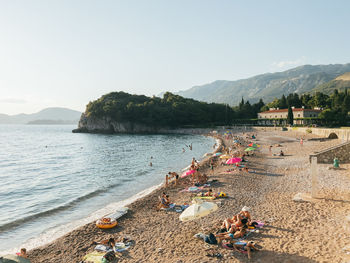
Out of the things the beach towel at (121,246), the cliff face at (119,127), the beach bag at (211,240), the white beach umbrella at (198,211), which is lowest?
the beach towel at (121,246)

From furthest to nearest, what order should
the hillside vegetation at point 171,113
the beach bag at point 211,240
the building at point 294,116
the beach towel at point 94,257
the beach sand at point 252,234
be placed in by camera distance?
1. the hillside vegetation at point 171,113
2. the building at point 294,116
3. the beach bag at point 211,240
4. the beach towel at point 94,257
5. the beach sand at point 252,234

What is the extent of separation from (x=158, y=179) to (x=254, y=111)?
3941 inches

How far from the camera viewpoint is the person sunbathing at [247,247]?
792 centimetres

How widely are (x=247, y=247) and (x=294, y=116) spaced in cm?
8858

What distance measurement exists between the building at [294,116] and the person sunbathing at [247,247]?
76403 millimetres

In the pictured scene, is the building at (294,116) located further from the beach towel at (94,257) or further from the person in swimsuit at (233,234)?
the beach towel at (94,257)

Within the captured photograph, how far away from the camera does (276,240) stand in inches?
345

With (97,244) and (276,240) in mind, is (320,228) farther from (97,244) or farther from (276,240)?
(97,244)

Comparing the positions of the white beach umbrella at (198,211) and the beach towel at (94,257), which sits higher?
the white beach umbrella at (198,211)

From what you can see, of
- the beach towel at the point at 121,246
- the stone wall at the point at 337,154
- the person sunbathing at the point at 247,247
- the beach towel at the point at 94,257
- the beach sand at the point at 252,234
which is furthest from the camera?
the stone wall at the point at 337,154

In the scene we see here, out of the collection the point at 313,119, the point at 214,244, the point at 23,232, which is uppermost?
the point at 313,119

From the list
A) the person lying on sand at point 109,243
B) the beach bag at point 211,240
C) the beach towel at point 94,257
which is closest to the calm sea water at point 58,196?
the person lying on sand at point 109,243

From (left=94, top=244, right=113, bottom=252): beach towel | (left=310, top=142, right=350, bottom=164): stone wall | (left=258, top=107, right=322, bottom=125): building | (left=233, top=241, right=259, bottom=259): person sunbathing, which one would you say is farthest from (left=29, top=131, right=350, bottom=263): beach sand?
(left=258, top=107, right=322, bottom=125): building

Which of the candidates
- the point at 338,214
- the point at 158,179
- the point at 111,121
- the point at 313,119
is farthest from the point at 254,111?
the point at 338,214
